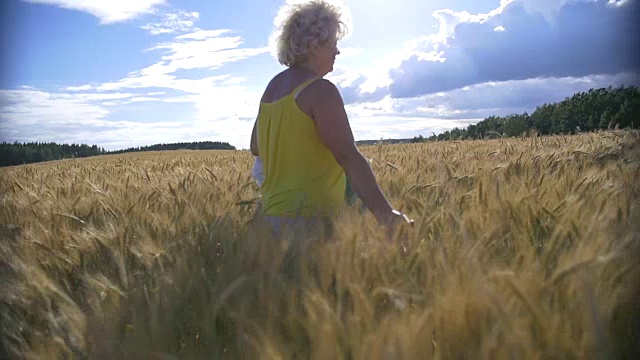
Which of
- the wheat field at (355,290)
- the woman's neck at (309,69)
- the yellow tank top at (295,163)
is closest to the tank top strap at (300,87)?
the yellow tank top at (295,163)

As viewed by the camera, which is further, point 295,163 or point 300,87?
point 295,163

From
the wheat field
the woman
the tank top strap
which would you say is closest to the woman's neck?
the woman

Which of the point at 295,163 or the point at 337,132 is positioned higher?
the point at 337,132

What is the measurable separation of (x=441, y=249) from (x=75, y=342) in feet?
2.71

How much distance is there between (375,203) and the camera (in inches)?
86.4

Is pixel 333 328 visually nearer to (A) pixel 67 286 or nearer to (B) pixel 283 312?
(B) pixel 283 312

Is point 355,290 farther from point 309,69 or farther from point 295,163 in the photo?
point 309,69

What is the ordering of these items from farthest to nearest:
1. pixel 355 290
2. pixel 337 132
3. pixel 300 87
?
pixel 300 87, pixel 337 132, pixel 355 290

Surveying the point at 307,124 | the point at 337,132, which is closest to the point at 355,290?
the point at 337,132

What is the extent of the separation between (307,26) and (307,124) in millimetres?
452

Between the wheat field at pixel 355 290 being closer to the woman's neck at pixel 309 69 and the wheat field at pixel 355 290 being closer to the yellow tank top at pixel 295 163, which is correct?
the yellow tank top at pixel 295 163

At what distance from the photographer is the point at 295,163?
8.87 ft

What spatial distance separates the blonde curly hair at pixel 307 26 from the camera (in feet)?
8.57

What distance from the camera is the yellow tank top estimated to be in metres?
2.63
